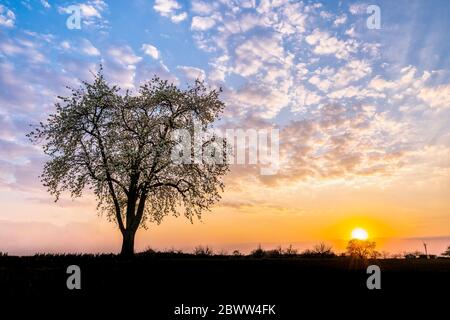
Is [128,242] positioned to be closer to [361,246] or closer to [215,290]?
[215,290]

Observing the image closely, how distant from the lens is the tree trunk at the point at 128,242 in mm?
33016

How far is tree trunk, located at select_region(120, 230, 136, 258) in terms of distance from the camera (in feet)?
108

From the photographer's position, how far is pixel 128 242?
33.3 metres

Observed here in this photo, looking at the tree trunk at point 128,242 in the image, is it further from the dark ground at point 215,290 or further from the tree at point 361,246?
the tree at point 361,246

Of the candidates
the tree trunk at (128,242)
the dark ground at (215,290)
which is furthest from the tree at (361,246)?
the dark ground at (215,290)

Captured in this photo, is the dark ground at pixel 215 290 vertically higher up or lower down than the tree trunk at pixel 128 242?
lower down

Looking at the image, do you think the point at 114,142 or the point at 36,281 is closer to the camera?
the point at 36,281

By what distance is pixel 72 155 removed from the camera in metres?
35.0

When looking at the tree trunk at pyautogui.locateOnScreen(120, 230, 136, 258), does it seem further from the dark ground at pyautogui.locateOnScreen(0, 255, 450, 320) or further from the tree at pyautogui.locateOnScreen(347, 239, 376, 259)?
the tree at pyautogui.locateOnScreen(347, 239, 376, 259)
